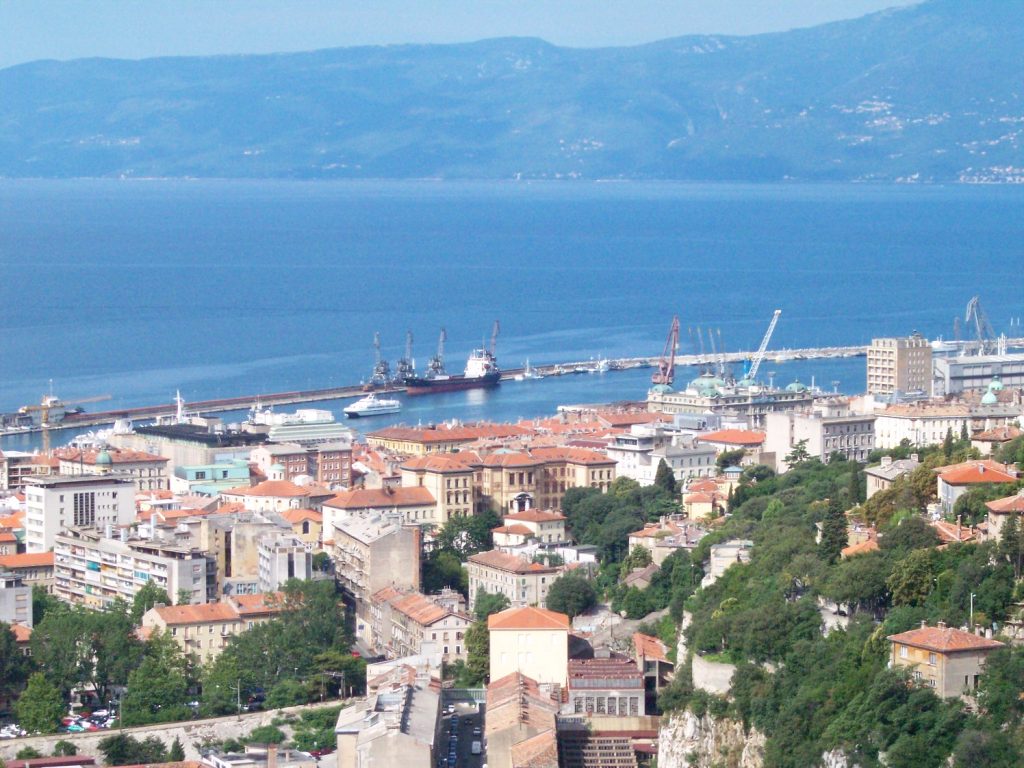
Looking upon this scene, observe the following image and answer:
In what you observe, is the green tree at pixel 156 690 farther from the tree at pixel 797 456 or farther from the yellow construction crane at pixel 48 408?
the yellow construction crane at pixel 48 408

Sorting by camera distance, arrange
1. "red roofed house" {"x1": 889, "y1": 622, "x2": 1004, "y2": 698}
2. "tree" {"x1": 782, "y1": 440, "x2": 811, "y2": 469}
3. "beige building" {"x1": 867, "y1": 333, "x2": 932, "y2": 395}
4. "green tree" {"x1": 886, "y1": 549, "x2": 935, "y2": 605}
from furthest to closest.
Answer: "beige building" {"x1": 867, "y1": 333, "x2": 932, "y2": 395}, "tree" {"x1": 782, "y1": 440, "x2": 811, "y2": 469}, "green tree" {"x1": 886, "y1": 549, "x2": 935, "y2": 605}, "red roofed house" {"x1": 889, "y1": 622, "x2": 1004, "y2": 698}

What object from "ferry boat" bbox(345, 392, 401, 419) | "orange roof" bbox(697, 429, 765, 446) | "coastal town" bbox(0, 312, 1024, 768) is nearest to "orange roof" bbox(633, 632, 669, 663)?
"coastal town" bbox(0, 312, 1024, 768)

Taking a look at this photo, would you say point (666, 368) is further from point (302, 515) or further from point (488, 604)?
point (488, 604)

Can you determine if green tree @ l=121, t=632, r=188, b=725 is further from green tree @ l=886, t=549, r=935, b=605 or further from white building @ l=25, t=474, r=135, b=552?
green tree @ l=886, t=549, r=935, b=605

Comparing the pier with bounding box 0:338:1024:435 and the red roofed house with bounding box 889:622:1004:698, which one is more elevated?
the red roofed house with bounding box 889:622:1004:698

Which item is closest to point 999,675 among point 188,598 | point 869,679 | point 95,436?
point 869,679

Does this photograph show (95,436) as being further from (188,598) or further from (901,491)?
(901,491)
